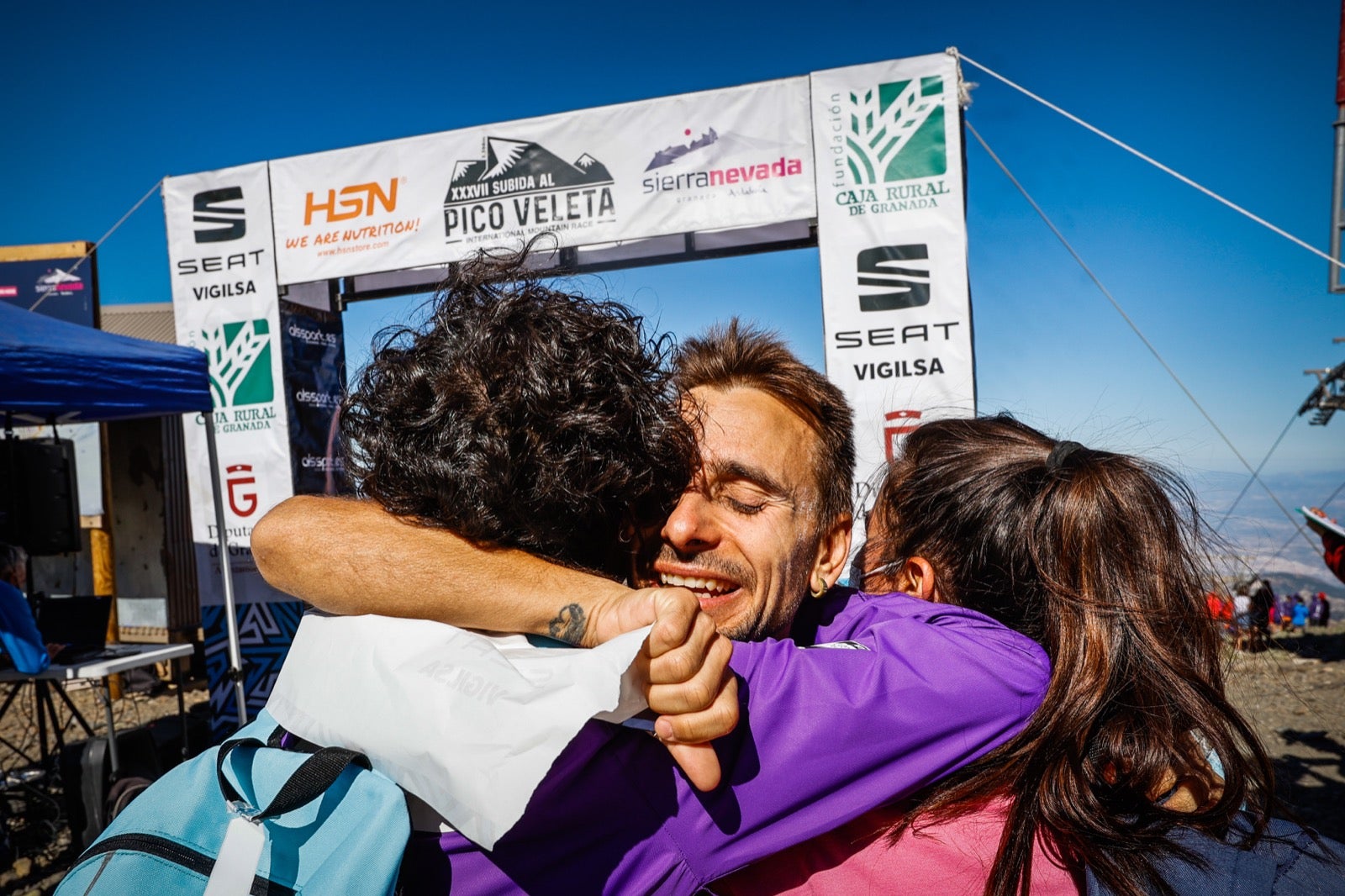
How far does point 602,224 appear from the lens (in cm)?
502

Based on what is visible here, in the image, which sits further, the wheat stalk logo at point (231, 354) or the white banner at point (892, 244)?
the wheat stalk logo at point (231, 354)

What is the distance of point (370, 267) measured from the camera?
17.8 ft

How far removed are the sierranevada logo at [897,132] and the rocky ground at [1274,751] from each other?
10.3 feet

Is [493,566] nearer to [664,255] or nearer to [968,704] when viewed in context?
[968,704]

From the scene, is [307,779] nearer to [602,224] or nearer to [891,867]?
[891,867]

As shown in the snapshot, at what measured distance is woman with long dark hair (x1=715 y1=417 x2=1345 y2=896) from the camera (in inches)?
44.9

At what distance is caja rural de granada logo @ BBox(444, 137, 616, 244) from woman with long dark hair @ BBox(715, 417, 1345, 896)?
12.8 ft

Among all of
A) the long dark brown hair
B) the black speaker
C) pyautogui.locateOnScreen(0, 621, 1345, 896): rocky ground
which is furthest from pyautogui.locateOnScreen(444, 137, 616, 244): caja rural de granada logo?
pyautogui.locateOnScreen(0, 621, 1345, 896): rocky ground

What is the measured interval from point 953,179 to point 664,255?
6.95ft

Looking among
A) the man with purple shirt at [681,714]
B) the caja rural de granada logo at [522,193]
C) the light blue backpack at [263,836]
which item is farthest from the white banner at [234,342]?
the light blue backpack at [263,836]

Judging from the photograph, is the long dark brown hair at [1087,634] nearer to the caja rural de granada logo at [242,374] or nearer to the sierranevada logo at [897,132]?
the sierranevada logo at [897,132]

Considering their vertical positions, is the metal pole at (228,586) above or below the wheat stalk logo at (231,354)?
below

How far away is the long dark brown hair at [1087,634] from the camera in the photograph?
116cm

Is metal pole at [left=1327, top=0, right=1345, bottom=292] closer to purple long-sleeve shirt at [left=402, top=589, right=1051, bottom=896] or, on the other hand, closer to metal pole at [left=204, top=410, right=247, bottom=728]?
purple long-sleeve shirt at [left=402, top=589, right=1051, bottom=896]
